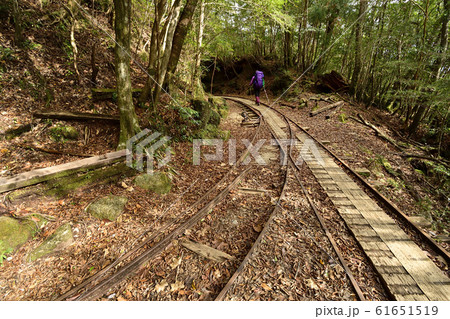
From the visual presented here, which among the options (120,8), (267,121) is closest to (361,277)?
(120,8)

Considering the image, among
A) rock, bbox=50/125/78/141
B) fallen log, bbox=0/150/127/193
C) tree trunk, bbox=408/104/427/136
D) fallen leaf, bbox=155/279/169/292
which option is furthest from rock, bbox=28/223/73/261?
tree trunk, bbox=408/104/427/136

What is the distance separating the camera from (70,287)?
268 centimetres

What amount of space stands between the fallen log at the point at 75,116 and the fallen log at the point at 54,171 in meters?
1.33

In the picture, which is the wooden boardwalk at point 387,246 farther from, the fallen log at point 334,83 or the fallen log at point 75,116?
the fallen log at point 334,83

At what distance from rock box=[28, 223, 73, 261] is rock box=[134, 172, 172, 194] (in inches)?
65.1

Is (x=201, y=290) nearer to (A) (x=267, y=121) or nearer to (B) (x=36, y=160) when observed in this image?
(B) (x=36, y=160)

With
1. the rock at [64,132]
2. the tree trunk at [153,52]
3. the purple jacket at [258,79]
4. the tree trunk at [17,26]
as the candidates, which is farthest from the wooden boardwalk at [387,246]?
the tree trunk at [17,26]

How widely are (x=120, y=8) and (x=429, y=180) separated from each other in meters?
10.6

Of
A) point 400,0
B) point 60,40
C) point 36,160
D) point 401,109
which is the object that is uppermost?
point 400,0

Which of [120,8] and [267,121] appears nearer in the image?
[120,8]

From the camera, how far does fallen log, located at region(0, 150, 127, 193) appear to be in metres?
3.28

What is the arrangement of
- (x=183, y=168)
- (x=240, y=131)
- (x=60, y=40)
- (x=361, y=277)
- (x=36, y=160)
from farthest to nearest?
(x=240, y=131) < (x=60, y=40) < (x=183, y=168) < (x=36, y=160) < (x=361, y=277)

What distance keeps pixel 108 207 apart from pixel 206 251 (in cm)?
231

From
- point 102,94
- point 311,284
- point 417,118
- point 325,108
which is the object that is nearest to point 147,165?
point 102,94
